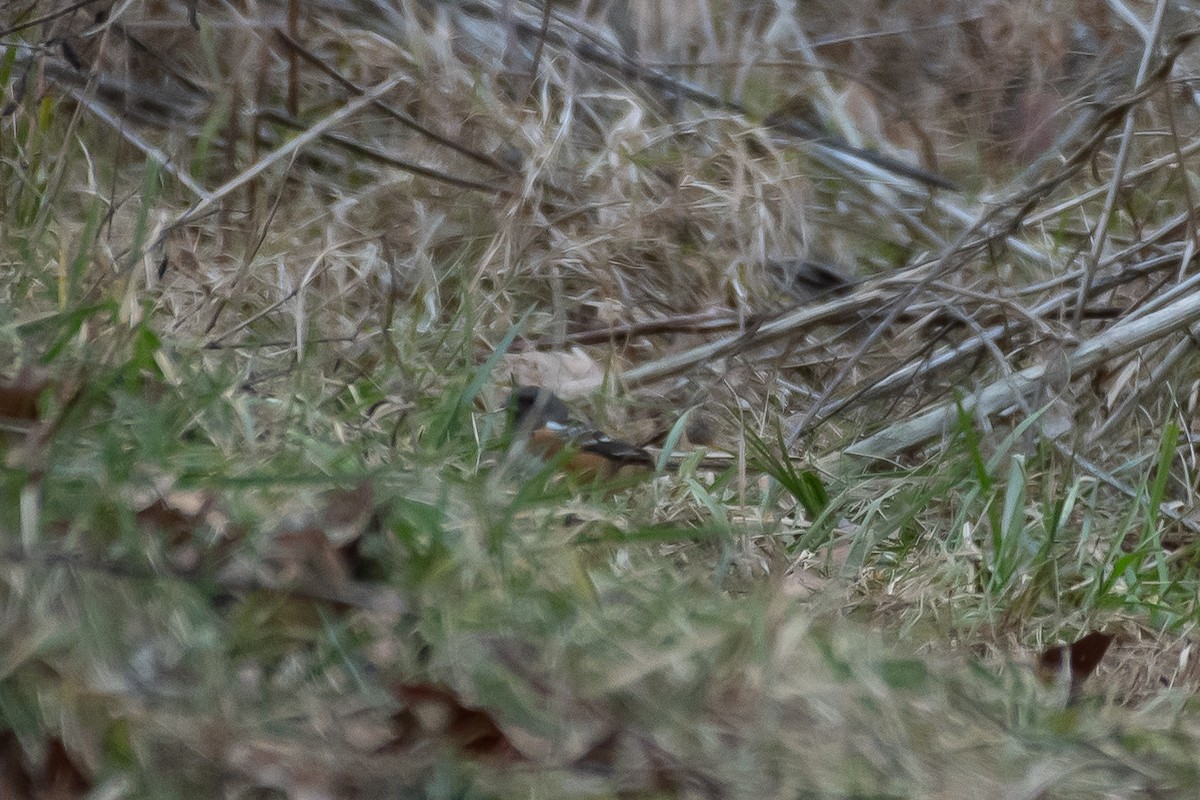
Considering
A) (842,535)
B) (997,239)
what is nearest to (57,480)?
(842,535)

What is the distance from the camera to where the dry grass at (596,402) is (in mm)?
1172

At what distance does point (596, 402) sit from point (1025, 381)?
0.71m

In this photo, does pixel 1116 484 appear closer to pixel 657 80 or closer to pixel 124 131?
pixel 657 80

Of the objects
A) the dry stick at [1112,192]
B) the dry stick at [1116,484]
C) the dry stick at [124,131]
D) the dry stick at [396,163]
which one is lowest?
the dry stick at [124,131]

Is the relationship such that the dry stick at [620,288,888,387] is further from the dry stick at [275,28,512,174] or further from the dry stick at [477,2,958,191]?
the dry stick at [477,2,958,191]

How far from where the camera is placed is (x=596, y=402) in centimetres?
262

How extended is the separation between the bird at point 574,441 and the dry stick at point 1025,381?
0.40 metres

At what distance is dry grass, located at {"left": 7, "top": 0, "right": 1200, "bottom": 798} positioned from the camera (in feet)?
3.84

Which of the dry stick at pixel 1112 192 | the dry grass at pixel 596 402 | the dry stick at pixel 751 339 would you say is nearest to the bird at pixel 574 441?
the dry grass at pixel 596 402

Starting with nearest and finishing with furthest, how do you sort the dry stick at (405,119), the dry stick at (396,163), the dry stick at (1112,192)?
the dry stick at (1112,192) < the dry stick at (405,119) < the dry stick at (396,163)

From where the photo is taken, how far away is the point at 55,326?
1.78m

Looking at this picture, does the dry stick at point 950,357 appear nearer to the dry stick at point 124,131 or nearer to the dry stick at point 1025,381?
the dry stick at point 1025,381

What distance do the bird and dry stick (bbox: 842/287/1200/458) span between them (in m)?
0.40

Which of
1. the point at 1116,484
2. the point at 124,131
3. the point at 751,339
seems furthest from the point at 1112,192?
the point at 124,131
